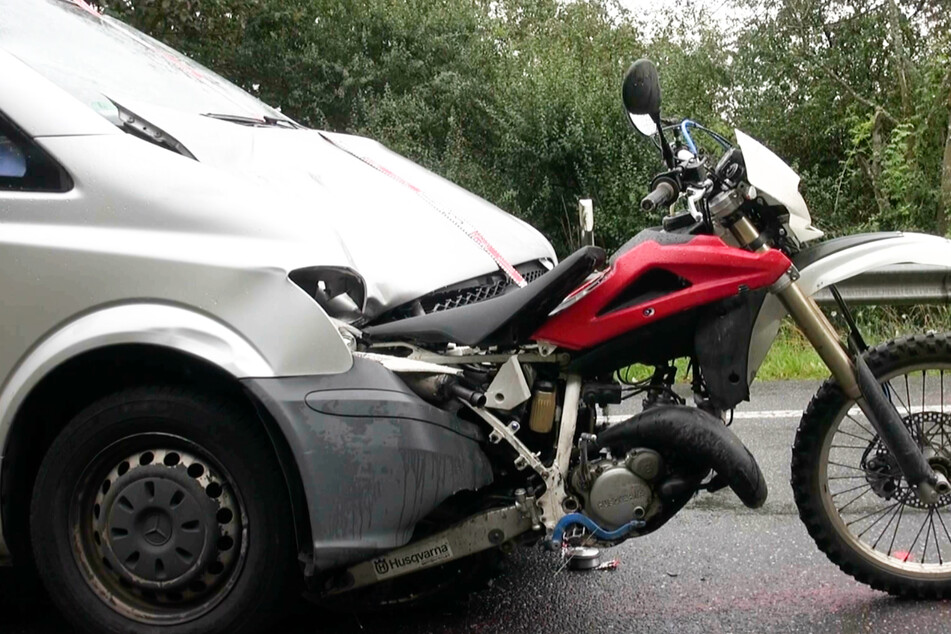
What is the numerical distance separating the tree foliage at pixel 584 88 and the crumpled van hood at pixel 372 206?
24.8 feet

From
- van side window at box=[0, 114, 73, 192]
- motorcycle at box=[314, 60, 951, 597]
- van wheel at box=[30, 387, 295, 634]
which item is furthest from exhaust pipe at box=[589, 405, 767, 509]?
van side window at box=[0, 114, 73, 192]

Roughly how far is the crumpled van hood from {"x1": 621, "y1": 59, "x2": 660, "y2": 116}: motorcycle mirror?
76 cm

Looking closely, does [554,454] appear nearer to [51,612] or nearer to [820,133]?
[51,612]

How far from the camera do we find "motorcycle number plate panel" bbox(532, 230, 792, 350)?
284 centimetres

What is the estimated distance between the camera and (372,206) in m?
3.40

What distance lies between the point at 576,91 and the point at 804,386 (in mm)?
6076

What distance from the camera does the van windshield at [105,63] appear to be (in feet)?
9.94

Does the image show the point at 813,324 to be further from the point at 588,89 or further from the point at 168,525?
the point at 588,89

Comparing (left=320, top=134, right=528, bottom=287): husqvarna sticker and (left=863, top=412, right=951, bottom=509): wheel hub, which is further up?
(left=320, top=134, right=528, bottom=287): husqvarna sticker

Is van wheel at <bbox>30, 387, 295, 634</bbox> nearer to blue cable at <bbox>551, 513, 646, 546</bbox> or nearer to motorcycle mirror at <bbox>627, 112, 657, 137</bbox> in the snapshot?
blue cable at <bbox>551, 513, 646, 546</bbox>

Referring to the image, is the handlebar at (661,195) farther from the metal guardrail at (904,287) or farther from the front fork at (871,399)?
the metal guardrail at (904,287)

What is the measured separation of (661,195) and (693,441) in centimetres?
72

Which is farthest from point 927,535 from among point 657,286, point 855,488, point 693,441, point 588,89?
point 588,89

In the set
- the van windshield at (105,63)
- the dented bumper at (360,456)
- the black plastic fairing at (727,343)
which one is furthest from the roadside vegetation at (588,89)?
the dented bumper at (360,456)
